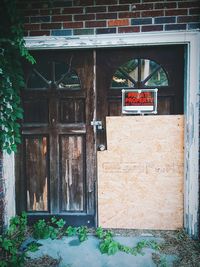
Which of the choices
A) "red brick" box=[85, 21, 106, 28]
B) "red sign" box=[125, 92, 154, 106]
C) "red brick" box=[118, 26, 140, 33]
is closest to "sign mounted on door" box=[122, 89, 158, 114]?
"red sign" box=[125, 92, 154, 106]

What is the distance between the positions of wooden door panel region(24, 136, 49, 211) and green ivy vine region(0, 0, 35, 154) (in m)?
0.43

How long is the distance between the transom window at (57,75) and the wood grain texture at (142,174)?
2.14ft

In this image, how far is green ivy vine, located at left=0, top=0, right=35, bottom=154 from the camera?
2574 millimetres

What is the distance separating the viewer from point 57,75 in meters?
3.13

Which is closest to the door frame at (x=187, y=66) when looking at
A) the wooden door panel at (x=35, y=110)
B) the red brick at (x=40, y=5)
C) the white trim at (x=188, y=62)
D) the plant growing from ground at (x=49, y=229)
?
the white trim at (x=188, y=62)

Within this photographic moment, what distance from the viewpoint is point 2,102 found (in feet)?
8.92

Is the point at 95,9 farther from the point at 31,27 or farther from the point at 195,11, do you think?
the point at 195,11

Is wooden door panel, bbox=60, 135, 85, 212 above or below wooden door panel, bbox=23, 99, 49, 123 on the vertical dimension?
below

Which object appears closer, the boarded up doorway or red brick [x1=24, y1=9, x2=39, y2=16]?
red brick [x1=24, y1=9, x2=39, y2=16]

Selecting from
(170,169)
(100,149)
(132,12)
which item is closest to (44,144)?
(100,149)

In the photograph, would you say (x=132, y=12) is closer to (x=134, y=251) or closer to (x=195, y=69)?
(x=195, y=69)

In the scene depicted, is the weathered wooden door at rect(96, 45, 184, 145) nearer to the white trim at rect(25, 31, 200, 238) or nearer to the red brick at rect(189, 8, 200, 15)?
the white trim at rect(25, 31, 200, 238)

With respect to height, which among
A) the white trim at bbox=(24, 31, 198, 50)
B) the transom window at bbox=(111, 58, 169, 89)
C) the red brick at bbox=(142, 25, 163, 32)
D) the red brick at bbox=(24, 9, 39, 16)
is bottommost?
the transom window at bbox=(111, 58, 169, 89)

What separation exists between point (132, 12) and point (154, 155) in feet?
5.50
